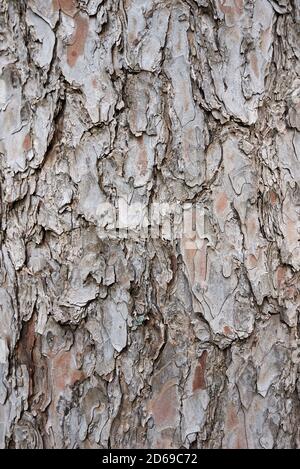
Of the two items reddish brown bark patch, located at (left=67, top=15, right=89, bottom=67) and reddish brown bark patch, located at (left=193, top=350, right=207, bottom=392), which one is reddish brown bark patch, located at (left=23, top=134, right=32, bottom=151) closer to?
reddish brown bark patch, located at (left=67, top=15, right=89, bottom=67)

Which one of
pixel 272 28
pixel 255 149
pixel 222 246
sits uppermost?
pixel 272 28

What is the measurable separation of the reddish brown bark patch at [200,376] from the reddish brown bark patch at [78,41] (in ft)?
1.90

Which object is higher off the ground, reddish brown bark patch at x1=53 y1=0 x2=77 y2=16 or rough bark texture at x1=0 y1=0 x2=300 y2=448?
reddish brown bark patch at x1=53 y1=0 x2=77 y2=16

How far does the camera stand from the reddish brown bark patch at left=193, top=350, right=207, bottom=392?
0.93 meters

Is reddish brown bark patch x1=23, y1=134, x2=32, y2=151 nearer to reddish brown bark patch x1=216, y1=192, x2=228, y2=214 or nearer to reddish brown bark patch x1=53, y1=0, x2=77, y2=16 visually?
reddish brown bark patch x1=53, y1=0, x2=77, y2=16

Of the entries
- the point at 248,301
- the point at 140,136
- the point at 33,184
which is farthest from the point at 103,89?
the point at 248,301

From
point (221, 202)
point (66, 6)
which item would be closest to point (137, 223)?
point (221, 202)

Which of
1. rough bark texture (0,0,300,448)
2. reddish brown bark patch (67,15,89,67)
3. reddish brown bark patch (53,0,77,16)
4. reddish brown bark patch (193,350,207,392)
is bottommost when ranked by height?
reddish brown bark patch (193,350,207,392)

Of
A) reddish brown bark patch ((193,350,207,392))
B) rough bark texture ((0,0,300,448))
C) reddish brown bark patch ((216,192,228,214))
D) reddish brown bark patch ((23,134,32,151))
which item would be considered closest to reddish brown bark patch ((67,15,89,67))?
rough bark texture ((0,0,300,448))

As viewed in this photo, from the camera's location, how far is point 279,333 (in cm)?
94

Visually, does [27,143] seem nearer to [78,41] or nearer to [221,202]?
[78,41]

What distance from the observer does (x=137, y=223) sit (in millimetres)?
915
